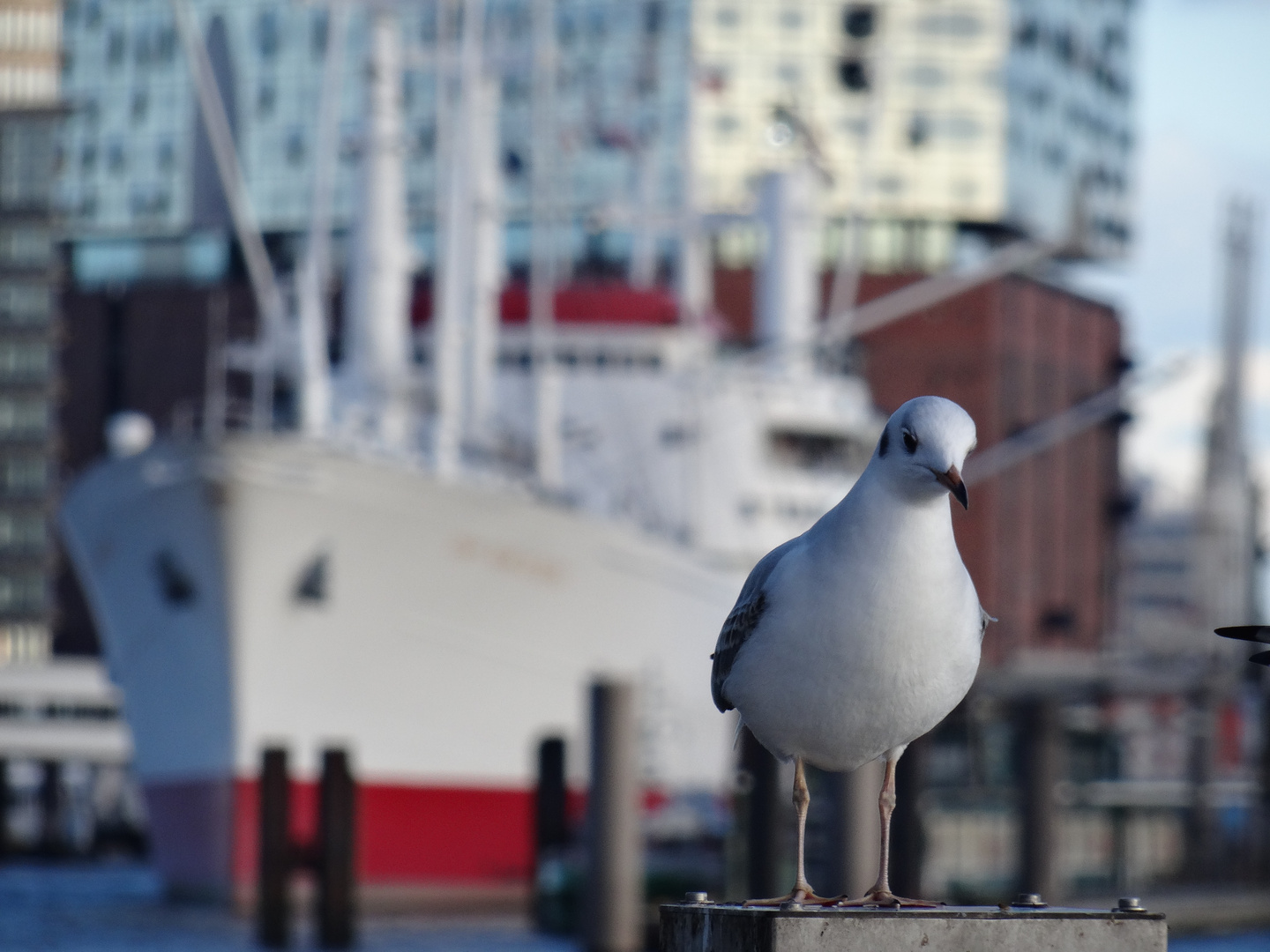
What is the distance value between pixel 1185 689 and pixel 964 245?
4064cm

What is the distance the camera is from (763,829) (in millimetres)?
25312

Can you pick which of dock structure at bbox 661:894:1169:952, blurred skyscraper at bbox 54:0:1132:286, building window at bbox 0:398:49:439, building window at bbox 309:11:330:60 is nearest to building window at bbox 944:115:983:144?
blurred skyscraper at bbox 54:0:1132:286

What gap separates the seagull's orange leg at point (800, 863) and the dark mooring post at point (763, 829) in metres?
19.4

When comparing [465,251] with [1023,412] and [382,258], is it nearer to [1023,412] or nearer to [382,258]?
[382,258]

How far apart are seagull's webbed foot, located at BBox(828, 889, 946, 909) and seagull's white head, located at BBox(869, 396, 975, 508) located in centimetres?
100

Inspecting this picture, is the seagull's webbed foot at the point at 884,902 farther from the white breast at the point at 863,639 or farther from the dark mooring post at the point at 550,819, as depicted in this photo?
the dark mooring post at the point at 550,819

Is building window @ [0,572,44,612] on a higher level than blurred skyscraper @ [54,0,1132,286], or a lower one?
lower

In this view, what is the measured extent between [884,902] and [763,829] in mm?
19703

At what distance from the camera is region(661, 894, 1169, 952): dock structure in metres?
5.55

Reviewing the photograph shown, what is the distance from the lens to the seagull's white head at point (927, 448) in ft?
17.3

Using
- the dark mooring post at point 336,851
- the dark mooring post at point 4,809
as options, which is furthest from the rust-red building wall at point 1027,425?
the dark mooring post at point 336,851

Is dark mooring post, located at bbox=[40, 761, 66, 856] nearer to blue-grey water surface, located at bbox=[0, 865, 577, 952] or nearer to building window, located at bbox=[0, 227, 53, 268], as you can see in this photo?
building window, located at bbox=[0, 227, 53, 268]

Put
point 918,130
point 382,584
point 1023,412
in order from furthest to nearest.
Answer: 1. point 918,130
2. point 1023,412
3. point 382,584

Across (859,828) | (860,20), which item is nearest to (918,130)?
(860,20)
